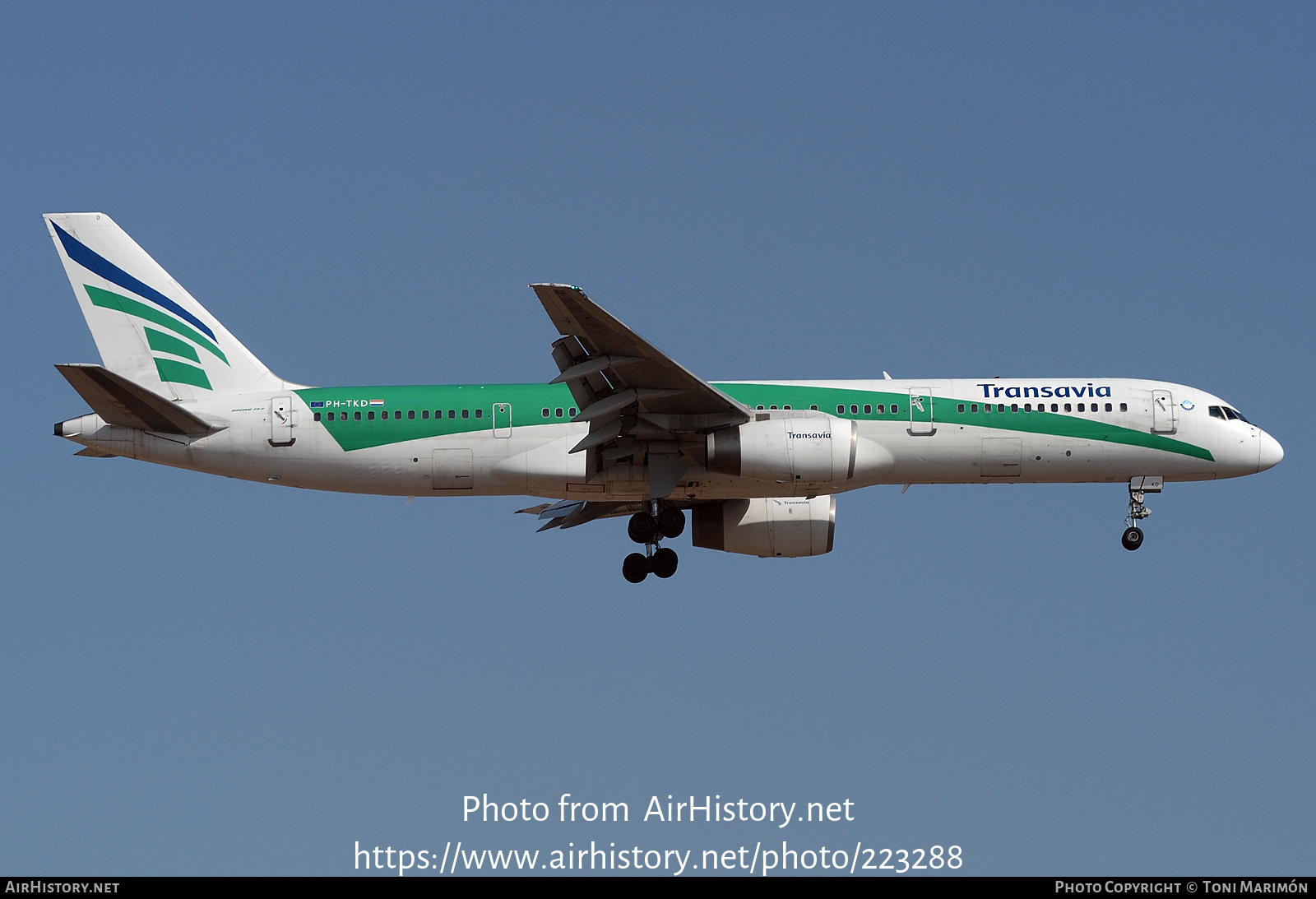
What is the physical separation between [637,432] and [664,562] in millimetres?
4382

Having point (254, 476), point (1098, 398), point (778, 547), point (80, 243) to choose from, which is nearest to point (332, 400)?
point (254, 476)

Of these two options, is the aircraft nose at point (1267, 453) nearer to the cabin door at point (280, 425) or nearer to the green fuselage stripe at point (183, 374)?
the cabin door at point (280, 425)

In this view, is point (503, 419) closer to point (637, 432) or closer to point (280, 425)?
point (637, 432)

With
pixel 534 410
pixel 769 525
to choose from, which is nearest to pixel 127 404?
pixel 534 410

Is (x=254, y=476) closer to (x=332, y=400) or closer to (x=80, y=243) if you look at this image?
(x=332, y=400)

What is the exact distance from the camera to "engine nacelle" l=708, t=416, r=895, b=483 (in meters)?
35.1

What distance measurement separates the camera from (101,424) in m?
36.5

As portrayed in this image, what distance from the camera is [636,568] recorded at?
128ft

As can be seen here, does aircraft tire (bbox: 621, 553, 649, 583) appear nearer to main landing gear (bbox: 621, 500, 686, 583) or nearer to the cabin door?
main landing gear (bbox: 621, 500, 686, 583)

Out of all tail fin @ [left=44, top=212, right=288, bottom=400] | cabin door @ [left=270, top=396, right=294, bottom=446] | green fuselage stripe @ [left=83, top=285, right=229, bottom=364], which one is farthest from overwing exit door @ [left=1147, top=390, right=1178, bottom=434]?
green fuselage stripe @ [left=83, top=285, right=229, bottom=364]

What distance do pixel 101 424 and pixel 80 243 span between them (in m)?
5.65

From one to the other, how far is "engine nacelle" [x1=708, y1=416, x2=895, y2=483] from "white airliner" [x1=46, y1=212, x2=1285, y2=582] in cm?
4

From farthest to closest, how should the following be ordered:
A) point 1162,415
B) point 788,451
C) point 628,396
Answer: point 1162,415 < point 788,451 < point 628,396

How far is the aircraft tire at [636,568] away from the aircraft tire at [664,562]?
24cm
